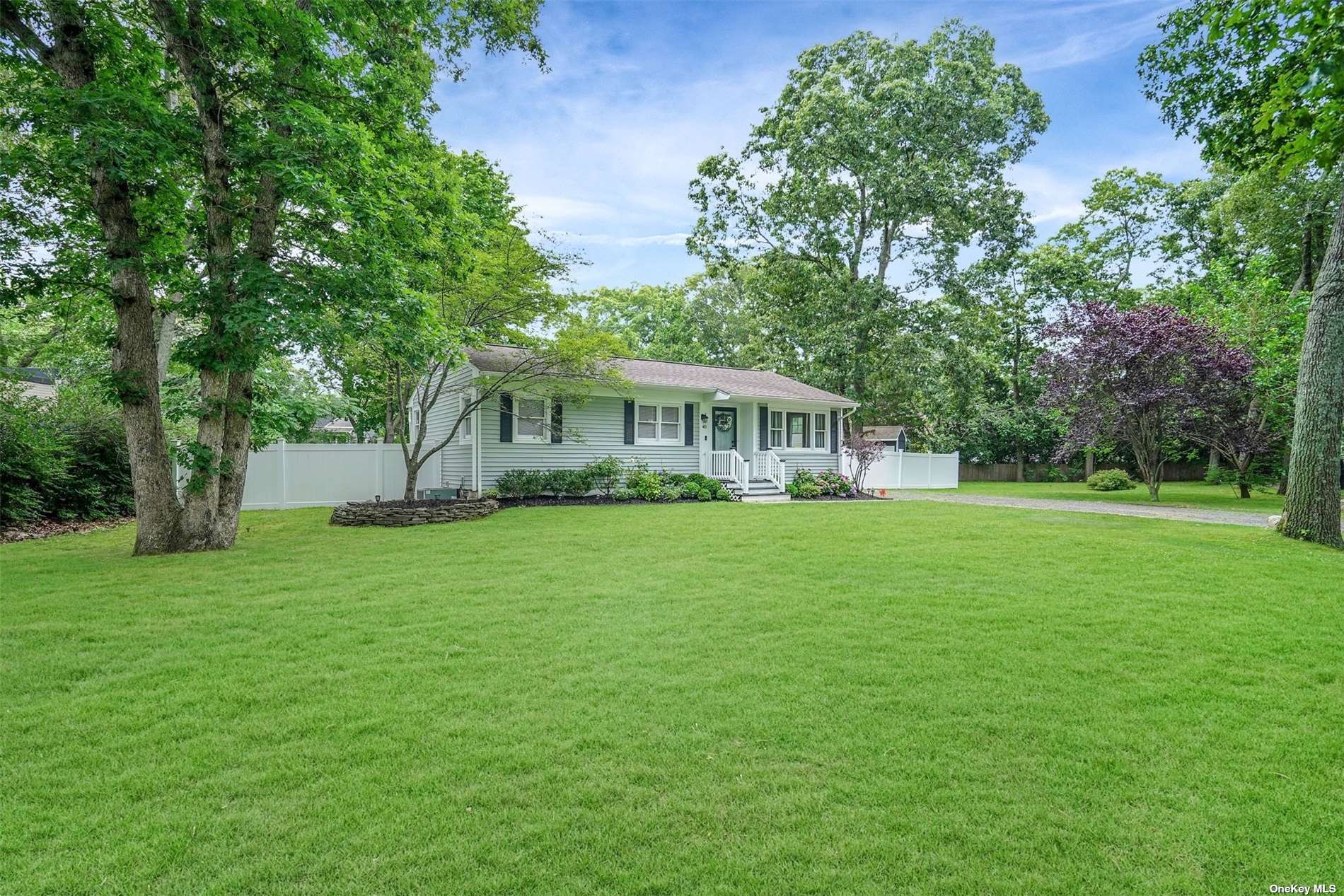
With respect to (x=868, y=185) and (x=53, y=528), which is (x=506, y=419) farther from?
(x=868, y=185)

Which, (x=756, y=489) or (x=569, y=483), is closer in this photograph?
(x=569, y=483)

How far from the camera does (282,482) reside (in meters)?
14.1

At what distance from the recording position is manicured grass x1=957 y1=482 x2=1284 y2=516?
15.4 metres

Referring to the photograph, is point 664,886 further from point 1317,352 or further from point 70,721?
point 1317,352

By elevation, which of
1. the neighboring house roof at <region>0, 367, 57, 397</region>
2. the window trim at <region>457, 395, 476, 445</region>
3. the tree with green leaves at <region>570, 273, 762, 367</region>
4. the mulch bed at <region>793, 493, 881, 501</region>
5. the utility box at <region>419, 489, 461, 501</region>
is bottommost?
the mulch bed at <region>793, 493, 881, 501</region>

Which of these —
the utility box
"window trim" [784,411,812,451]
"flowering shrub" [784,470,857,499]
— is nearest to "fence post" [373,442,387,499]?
the utility box

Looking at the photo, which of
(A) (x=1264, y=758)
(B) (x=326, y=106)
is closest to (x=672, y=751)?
(A) (x=1264, y=758)

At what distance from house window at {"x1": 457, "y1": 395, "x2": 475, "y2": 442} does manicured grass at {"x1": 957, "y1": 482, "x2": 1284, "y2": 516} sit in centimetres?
1519

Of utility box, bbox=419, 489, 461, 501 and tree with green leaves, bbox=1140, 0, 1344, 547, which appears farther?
utility box, bbox=419, 489, 461, 501

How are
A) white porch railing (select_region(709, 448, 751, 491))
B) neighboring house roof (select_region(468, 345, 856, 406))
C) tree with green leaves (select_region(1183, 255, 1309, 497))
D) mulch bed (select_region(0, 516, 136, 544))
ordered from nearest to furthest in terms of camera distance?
mulch bed (select_region(0, 516, 136, 544)) → neighboring house roof (select_region(468, 345, 856, 406)) → tree with green leaves (select_region(1183, 255, 1309, 497)) → white porch railing (select_region(709, 448, 751, 491))

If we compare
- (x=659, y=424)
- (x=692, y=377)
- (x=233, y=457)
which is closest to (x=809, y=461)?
(x=692, y=377)

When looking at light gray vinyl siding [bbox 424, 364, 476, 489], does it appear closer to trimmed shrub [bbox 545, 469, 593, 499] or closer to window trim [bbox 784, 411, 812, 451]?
trimmed shrub [bbox 545, 469, 593, 499]

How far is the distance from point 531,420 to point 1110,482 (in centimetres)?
1937

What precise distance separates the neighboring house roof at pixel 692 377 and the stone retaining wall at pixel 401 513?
121 inches
